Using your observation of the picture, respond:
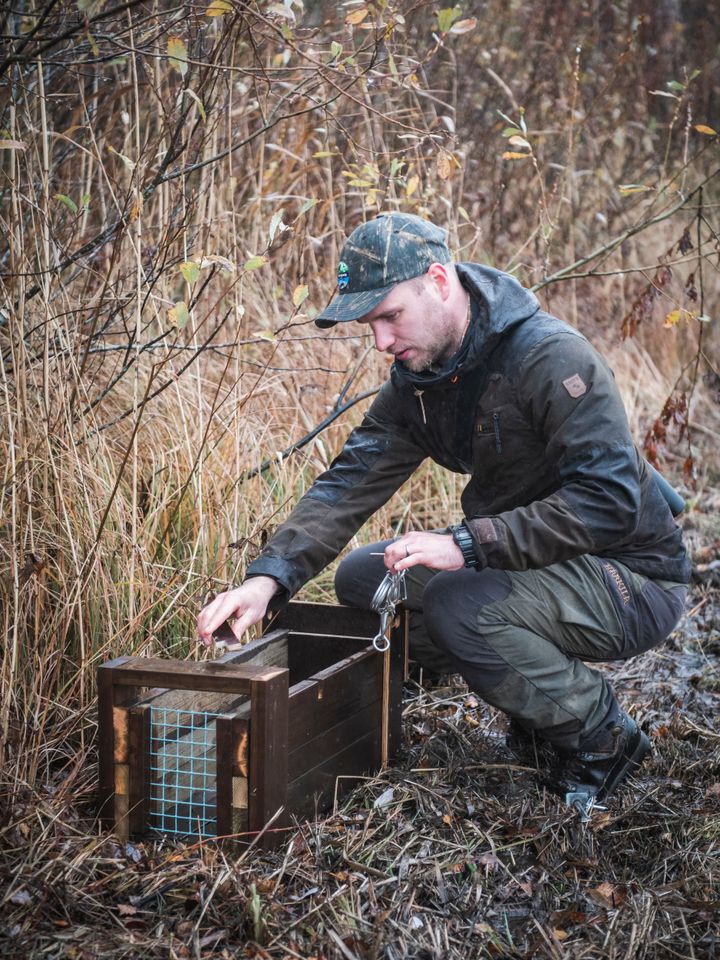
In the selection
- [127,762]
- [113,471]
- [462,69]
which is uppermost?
[462,69]

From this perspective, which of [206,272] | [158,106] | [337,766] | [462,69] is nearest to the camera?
[337,766]

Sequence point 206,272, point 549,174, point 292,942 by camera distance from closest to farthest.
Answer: point 292,942, point 206,272, point 549,174

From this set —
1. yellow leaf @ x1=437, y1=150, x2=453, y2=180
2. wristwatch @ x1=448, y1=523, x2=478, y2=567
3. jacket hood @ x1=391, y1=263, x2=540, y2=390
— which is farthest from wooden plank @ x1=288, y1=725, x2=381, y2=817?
yellow leaf @ x1=437, y1=150, x2=453, y2=180

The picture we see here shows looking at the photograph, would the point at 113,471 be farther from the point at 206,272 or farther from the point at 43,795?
the point at 206,272

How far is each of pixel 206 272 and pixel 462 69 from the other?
12.1ft

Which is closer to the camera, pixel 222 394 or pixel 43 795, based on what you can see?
pixel 43 795

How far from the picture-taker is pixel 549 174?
820 cm

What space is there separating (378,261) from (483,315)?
1.08 feet

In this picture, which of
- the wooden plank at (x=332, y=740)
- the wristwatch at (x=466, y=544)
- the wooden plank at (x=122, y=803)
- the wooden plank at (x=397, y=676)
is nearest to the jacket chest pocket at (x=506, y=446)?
the wristwatch at (x=466, y=544)

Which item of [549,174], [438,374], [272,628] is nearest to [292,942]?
[272,628]

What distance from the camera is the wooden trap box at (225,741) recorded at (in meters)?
2.21

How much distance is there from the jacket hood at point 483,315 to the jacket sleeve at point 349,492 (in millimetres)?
270

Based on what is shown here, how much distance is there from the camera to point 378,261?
2.71m

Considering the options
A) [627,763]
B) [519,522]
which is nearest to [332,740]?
[519,522]
